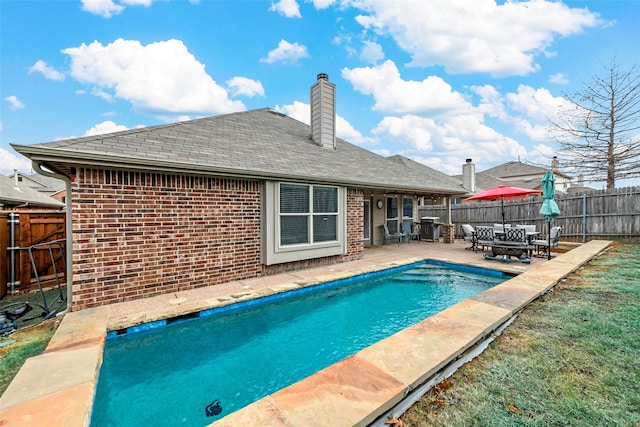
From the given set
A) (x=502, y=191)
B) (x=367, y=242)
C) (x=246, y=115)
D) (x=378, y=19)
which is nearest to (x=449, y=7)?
(x=378, y=19)

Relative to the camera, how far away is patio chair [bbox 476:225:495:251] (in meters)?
9.45

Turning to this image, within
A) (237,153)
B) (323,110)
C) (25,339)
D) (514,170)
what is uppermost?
(514,170)

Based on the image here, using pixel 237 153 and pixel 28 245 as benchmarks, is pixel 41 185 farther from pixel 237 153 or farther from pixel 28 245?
pixel 237 153

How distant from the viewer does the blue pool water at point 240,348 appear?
9.56 feet

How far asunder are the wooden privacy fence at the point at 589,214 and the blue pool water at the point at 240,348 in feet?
31.2

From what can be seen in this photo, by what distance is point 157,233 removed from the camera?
5539mm

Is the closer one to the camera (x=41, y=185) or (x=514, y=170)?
(x=41, y=185)

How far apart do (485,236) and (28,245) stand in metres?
12.6

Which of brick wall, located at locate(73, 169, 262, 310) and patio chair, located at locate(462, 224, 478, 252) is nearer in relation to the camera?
brick wall, located at locate(73, 169, 262, 310)

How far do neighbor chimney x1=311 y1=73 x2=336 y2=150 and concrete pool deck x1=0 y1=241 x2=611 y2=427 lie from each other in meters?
6.43

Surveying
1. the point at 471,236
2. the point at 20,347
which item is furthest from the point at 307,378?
the point at 471,236

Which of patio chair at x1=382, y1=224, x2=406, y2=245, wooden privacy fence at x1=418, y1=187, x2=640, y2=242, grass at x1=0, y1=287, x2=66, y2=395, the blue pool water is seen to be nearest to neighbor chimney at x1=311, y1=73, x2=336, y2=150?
patio chair at x1=382, y1=224, x2=406, y2=245

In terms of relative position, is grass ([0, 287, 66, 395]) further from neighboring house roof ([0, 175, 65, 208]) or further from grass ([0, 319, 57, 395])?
neighboring house roof ([0, 175, 65, 208])

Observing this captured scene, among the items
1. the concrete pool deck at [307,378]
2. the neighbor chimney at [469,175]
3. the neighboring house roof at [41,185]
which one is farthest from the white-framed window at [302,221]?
the neighboring house roof at [41,185]
